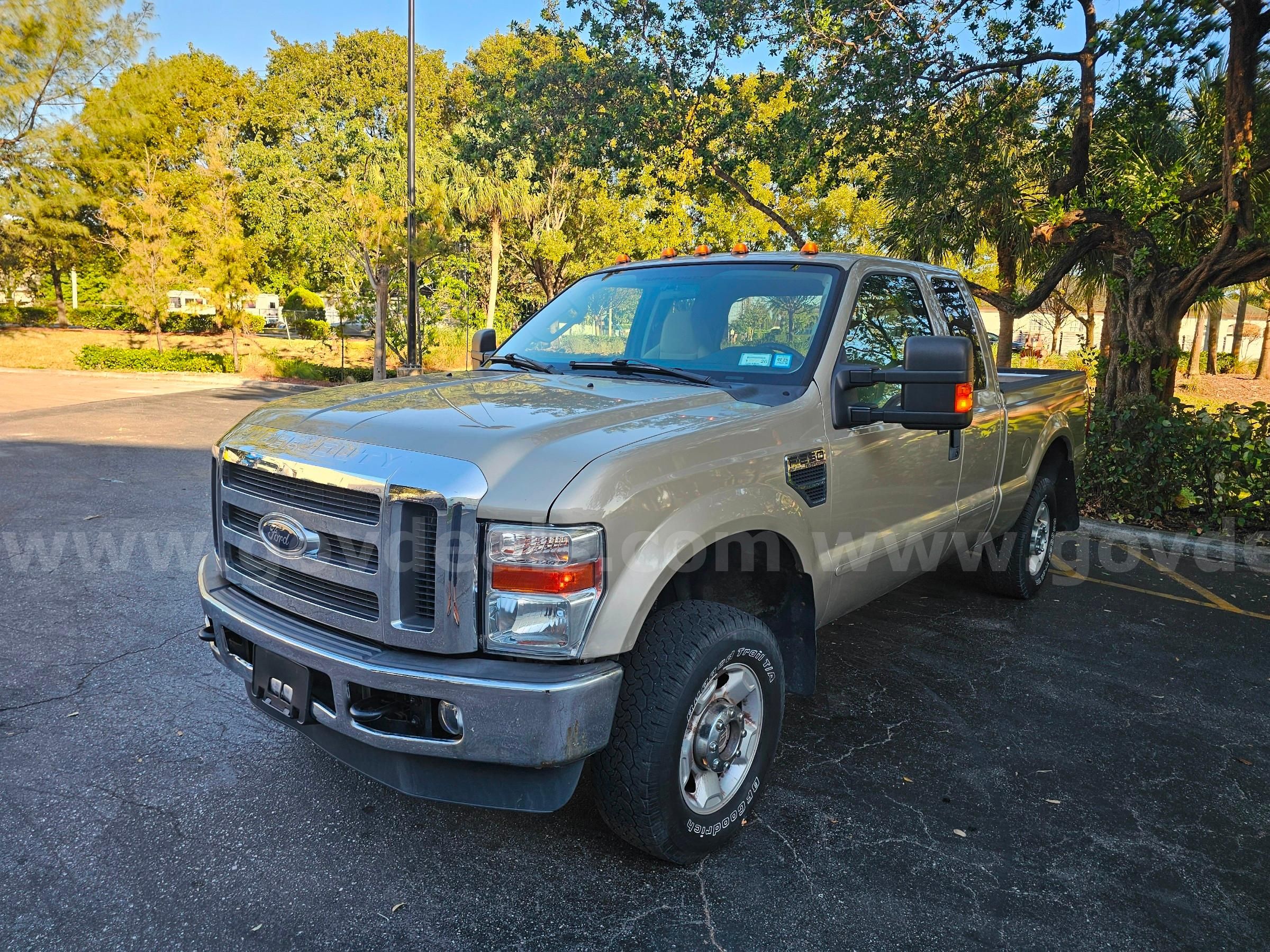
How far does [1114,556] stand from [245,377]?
2241 cm

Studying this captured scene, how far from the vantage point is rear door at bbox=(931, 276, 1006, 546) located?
14.9ft

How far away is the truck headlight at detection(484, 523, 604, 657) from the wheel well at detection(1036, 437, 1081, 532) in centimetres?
431

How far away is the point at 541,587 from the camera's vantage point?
2.44 m

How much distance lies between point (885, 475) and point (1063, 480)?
3.12 metres

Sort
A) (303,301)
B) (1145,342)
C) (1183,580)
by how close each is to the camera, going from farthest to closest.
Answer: (303,301) → (1145,342) → (1183,580)

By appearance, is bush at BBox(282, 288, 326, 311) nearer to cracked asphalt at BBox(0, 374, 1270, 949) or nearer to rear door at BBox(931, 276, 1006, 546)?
cracked asphalt at BBox(0, 374, 1270, 949)

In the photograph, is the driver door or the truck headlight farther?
the driver door

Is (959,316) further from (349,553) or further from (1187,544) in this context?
(1187,544)

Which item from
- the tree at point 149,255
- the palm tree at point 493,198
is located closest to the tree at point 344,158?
the palm tree at point 493,198

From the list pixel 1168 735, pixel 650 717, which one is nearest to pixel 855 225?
pixel 1168 735

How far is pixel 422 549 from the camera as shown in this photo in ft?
8.20

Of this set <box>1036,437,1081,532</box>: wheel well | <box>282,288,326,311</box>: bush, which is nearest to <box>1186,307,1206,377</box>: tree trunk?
<box>1036,437,1081,532</box>: wheel well

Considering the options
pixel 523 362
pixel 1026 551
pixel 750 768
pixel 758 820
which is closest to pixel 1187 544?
pixel 1026 551

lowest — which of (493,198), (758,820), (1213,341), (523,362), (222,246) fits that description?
(758,820)
